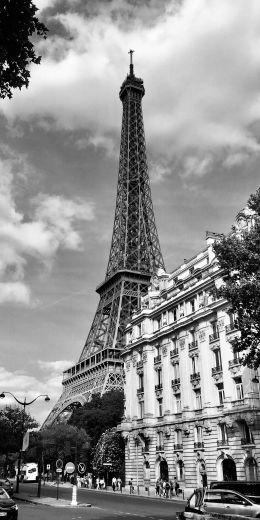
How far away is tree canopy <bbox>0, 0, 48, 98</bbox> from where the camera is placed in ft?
39.0

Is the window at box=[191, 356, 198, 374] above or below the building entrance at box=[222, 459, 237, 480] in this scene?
above

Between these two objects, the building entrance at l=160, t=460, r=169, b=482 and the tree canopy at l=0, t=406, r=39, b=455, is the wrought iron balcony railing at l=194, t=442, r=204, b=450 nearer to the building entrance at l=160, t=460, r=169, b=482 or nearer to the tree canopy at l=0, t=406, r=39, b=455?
the building entrance at l=160, t=460, r=169, b=482

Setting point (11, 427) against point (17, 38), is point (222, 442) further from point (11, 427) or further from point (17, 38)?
point (11, 427)

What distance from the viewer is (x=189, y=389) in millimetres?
56125

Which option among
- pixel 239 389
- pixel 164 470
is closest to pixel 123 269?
pixel 164 470

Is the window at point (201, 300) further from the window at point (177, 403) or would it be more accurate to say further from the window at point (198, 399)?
the window at point (177, 403)

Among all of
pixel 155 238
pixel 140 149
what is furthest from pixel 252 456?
pixel 140 149

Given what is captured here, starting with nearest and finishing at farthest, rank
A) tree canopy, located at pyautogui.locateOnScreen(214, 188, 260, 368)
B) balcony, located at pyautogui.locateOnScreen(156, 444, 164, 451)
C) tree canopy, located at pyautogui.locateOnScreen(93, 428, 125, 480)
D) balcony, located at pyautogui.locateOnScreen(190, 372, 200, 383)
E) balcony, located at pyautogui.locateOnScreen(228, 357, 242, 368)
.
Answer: tree canopy, located at pyautogui.locateOnScreen(214, 188, 260, 368), balcony, located at pyautogui.locateOnScreen(228, 357, 242, 368), balcony, located at pyautogui.locateOnScreen(190, 372, 200, 383), balcony, located at pyautogui.locateOnScreen(156, 444, 164, 451), tree canopy, located at pyautogui.locateOnScreen(93, 428, 125, 480)

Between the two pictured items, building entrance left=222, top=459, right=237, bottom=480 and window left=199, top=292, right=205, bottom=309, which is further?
window left=199, top=292, right=205, bottom=309

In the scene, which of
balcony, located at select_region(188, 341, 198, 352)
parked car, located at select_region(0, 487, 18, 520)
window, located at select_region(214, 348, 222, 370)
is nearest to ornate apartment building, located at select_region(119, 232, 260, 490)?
balcony, located at select_region(188, 341, 198, 352)

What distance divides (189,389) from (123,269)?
252ft

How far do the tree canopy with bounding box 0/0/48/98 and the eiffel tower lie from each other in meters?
101

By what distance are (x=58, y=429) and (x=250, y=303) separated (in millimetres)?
75768

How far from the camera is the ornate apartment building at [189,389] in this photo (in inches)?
1886
